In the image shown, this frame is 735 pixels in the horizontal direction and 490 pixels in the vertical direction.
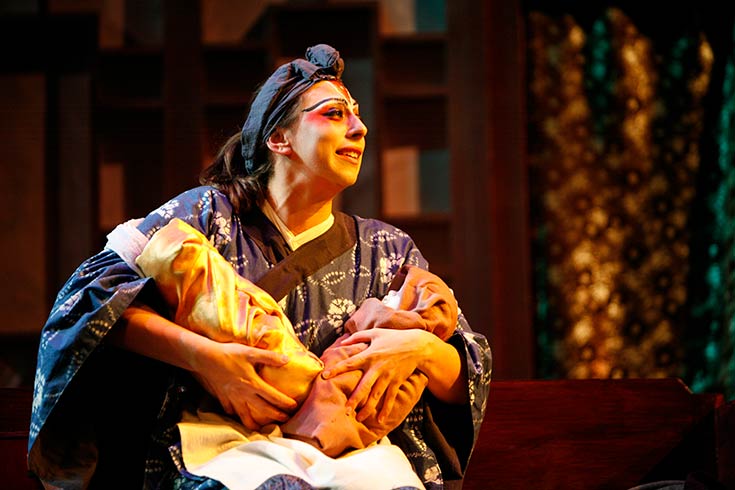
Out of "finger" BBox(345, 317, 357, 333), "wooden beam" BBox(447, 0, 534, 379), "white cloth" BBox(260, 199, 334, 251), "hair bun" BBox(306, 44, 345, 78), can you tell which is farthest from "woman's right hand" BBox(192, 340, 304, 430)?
"wooden beam" BBox(447, 0, 534, 379)

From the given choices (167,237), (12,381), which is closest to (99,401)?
(167,237)

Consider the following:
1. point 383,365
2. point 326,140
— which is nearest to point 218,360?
point 383,365

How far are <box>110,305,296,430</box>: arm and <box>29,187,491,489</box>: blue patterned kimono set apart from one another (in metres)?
0.05

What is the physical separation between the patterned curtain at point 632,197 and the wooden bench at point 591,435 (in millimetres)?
1090

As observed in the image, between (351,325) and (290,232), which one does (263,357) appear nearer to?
(351,325)

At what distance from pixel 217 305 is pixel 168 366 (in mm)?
233

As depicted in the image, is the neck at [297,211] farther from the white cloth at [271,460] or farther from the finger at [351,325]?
the white cloth at [271,460]

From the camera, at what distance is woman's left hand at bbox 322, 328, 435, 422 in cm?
200

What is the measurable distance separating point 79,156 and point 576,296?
5.80ft

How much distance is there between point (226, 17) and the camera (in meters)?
3.92

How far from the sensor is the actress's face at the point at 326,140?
226cm

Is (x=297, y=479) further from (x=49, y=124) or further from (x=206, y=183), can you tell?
(x=49, y=124)

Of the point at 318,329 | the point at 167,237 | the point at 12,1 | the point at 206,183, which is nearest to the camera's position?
the point at 167,237

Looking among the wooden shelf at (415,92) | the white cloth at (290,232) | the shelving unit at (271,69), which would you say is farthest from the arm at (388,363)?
the wooden shelf at (415,92)
